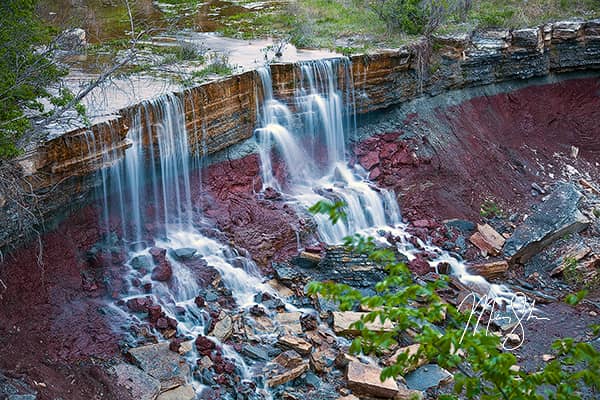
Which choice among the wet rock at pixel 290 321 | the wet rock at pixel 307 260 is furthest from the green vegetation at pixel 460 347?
the wet rock at pixel 307 260

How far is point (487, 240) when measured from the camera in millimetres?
14383

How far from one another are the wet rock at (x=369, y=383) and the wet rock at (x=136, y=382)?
2786 millimetres

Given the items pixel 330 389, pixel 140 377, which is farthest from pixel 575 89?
pixel 140 377

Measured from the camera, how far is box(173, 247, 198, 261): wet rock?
11727 millimetres

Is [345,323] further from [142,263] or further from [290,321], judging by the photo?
[142,263]

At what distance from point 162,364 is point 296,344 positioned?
2117 millimetres

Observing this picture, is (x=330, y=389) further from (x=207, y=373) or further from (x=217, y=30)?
(x=217, y=30)

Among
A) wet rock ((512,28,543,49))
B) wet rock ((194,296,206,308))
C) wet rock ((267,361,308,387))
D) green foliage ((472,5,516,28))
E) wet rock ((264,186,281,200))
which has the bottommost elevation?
wet rock ((267,361,308,387))

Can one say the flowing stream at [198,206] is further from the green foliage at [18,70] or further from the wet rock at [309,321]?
the green foliage at [18,70]

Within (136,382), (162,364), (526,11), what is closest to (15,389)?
(136,382)

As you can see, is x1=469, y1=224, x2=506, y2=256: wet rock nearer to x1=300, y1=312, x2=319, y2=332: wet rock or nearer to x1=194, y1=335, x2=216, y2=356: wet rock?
x1=300, y1=312, x2=319, y2=332: wet rock

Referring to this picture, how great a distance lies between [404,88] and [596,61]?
7060 mm

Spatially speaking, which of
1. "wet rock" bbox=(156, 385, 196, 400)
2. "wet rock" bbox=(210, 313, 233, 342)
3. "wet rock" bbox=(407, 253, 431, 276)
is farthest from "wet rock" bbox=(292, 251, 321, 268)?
"wet rock" bbox=(156, 385, 196, 400)

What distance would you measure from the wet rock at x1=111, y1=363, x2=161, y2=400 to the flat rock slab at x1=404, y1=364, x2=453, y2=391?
12.3 ft
